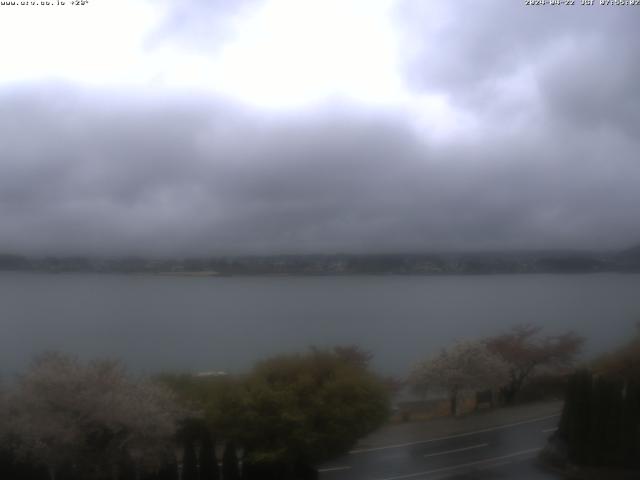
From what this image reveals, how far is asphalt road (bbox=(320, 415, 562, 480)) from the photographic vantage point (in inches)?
730

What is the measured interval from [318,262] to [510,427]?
23769 millimetres

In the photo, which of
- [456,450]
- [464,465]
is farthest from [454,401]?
[464,465]

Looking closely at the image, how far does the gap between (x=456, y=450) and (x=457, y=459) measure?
1.21m

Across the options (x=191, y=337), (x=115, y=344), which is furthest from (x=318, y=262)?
(x=115, y=344)

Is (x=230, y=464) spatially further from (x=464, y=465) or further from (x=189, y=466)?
(x=464, y=465)

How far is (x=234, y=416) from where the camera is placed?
54.3 ft

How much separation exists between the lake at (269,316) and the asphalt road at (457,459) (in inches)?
246

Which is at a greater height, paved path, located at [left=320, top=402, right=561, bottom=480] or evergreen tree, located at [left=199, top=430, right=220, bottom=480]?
evergreen tree, located at [left=199, top=430, right=220, bottom=480]

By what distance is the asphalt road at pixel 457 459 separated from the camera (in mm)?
18531

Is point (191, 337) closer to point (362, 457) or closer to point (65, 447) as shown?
point (362, 457)

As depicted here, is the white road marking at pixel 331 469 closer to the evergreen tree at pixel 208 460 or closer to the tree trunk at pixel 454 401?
the evergreen tree at pixel 208 460

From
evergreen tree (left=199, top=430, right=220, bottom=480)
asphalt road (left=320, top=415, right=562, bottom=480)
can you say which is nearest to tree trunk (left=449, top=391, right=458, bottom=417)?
asphalt road (left=320, top=415, right=562, bottom=480)

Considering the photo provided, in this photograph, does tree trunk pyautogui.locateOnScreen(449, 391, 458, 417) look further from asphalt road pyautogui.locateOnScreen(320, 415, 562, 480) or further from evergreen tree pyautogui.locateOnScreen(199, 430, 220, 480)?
evergreen tree pyautogui.locateOnScreen(199, 430, 220, 480)

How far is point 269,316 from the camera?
5912 centimetres
